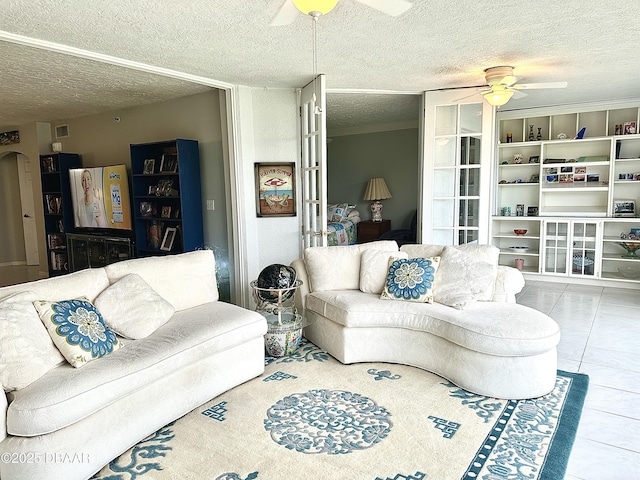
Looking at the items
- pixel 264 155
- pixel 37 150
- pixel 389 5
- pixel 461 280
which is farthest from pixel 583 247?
pixel 37 150

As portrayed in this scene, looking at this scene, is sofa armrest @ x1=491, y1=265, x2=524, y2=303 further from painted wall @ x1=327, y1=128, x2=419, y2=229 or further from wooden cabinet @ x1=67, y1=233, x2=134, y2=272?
wooden cabinet @ x1=67, y1=233, x2=134, y2=272

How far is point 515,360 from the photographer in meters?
2.58

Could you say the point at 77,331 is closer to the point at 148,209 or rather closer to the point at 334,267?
the point at 334,267

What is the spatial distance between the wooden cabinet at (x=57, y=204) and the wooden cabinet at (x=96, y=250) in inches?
12.1

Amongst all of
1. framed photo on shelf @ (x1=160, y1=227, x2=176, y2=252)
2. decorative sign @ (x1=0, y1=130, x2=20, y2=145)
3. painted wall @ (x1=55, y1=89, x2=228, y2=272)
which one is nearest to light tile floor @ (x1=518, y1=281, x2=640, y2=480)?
painted wall @ (x1=55, y1=89, x2=228, y2=272)

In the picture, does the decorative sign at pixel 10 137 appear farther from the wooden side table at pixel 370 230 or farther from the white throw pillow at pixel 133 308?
the white throw pillow at pixel 133 308

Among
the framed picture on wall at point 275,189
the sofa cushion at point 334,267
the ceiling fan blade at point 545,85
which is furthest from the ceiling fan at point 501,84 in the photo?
the framed picture on wall at point 275,189

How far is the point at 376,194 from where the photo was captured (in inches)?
299

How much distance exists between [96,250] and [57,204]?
49.7 inches

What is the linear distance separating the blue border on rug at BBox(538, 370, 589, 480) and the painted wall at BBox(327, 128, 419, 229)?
484 cm

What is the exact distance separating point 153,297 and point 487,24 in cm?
271

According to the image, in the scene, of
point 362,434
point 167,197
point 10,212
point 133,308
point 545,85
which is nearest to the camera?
point 362,434

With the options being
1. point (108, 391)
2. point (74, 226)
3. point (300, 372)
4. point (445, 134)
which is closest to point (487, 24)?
point (445, 134)

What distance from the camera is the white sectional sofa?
182 centimetres
